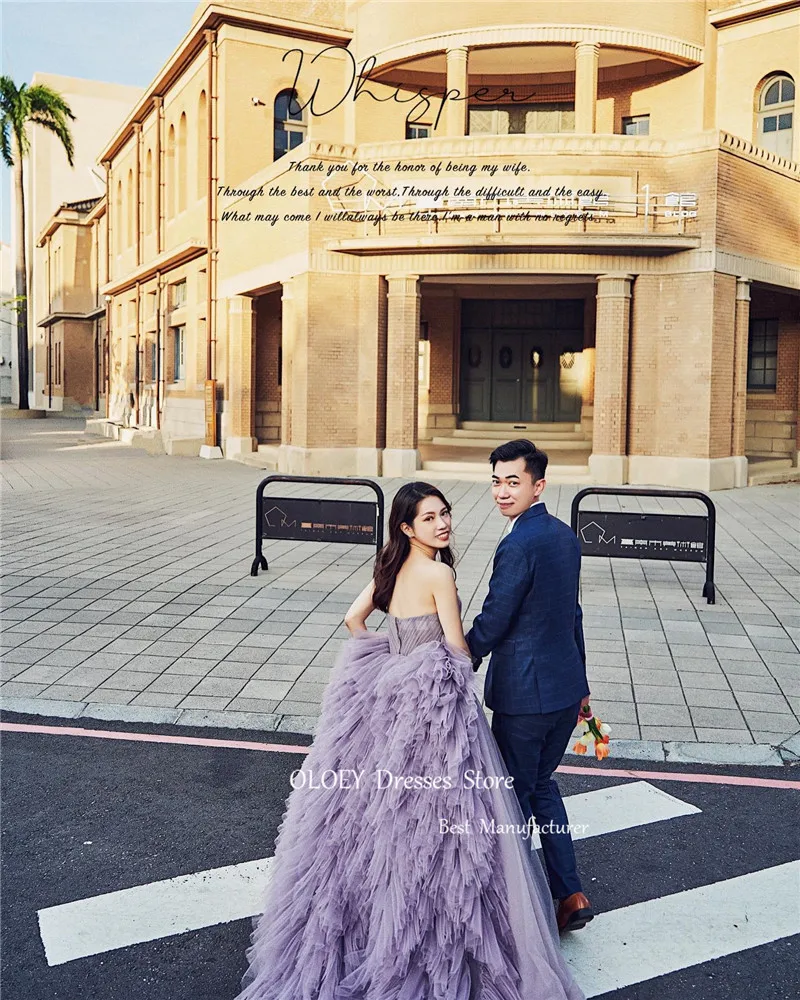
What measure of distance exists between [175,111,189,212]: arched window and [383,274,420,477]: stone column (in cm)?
1251

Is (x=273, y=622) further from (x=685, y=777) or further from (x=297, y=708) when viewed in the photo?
(x=685, y=777)

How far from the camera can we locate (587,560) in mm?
11711

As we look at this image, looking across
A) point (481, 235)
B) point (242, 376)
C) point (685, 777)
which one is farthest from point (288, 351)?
point (685, 777)

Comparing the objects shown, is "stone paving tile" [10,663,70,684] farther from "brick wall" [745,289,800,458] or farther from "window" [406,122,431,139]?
"window" [406,122,431,139]

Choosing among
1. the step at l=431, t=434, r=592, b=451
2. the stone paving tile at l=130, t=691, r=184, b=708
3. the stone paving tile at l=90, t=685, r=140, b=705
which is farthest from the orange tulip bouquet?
the step at l=431, t=434, r=592, b=451

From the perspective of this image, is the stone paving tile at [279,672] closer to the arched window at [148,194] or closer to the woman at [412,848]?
the woman at [412,848]

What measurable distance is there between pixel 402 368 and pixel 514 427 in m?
7.02

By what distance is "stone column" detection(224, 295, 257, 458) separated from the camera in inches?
979

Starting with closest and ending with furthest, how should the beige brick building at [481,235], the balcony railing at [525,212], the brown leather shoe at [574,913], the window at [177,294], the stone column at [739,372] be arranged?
the brown leather shoe at [574,913] < the balcony railing at [525,212] < the beige brick building at [481,235] < the stone column at [739,372] < the window at [177,294]

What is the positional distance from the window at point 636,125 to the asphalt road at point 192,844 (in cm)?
2327

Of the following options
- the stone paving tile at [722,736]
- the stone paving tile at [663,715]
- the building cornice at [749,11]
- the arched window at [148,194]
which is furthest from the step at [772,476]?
the arched window at [148,194]

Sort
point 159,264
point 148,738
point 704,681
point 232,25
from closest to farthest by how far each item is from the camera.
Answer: point 148,738 < point 704,681 < point 232,25 < point 159,264

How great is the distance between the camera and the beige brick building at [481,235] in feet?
63.8

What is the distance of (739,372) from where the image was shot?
19797 mm
